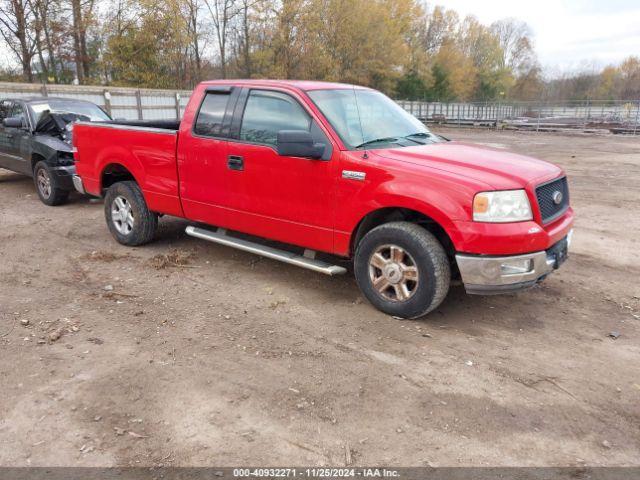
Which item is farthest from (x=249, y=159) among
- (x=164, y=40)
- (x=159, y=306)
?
(x=164, y=40)

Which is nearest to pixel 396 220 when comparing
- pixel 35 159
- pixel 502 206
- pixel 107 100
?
pixel 502 206

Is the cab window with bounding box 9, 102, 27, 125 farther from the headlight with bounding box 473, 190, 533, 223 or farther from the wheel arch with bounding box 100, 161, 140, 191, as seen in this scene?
the headlight with bounding box 473, 190, 533, 223

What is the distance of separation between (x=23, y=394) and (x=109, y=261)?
278cm

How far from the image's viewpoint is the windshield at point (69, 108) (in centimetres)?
A: 928

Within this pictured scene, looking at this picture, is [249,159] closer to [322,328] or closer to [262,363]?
[322,328]

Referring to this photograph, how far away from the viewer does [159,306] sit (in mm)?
4707

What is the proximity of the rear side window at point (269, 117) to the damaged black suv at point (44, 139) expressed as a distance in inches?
187

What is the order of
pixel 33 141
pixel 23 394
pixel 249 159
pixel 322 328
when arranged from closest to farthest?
1. pixel 23 394
2. pixel 322 328
3. pixel 249 159
4. pixel 33 141

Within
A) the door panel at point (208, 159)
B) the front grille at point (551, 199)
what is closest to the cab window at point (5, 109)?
the door panel at point (208, 159)

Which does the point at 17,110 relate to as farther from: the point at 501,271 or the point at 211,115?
the point at 501,271

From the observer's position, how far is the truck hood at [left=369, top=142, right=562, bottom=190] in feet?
13.1

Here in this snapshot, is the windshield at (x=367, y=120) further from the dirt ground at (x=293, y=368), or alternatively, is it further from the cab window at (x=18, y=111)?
the cab window at (x=18, y=111)

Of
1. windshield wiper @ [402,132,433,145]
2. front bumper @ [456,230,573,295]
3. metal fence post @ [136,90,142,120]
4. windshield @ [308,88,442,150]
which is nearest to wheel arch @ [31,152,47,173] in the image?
windshield @ [308,88,442,150]

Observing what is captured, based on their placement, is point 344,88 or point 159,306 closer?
point 159,306
